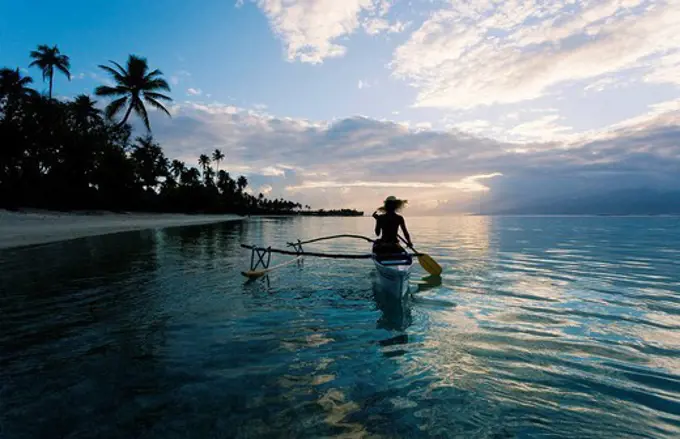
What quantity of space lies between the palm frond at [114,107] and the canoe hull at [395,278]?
147 ft

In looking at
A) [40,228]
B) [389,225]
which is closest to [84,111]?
[40,228]

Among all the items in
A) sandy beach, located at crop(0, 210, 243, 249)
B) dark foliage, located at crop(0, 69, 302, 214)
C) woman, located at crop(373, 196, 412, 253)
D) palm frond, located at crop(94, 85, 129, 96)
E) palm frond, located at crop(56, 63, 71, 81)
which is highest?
palm frond, located at crop(56, 63, 71, 81)

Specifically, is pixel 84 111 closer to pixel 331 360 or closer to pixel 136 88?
pixel 136 88

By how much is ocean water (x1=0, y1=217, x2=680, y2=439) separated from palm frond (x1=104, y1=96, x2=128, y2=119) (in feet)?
123

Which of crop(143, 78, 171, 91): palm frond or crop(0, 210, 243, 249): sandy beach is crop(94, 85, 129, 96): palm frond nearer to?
crop(143, 78, 171, 91): palm frond

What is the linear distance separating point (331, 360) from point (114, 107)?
47.2m

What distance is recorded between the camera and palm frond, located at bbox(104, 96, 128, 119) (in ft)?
133

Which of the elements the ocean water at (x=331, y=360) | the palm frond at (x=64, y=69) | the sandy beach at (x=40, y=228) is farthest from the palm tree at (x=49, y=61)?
the ocean water at (x=331, y=360)

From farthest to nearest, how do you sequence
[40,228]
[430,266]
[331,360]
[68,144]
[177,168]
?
[177,168] < [68,144] < [40,228] < [430,266] < [331,360]

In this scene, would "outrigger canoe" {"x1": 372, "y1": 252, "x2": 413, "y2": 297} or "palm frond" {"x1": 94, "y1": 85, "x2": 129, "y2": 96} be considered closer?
"outrigger canoe" {"x1": 372, "y1": 252, "x2": 413, "y2": 297}

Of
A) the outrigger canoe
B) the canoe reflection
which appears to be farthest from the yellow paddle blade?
the outrigger canoe

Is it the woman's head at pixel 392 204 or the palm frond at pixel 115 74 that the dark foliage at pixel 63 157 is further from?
the woman's head at pixel 392 204

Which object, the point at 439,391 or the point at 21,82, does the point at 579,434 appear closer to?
the point at 439,391

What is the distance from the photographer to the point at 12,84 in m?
41.9
